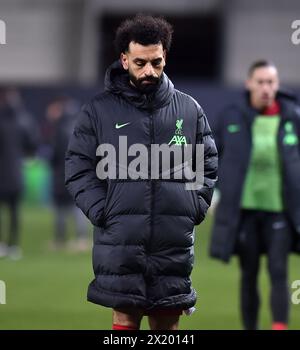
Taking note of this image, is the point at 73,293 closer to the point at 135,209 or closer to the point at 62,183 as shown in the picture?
the point at 62,183

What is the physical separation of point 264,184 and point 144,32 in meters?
2.98

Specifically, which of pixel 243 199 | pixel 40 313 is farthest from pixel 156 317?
pixel 40 313

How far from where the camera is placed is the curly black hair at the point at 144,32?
6293 millimetres

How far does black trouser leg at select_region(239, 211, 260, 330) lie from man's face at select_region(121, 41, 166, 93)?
9.85 ft

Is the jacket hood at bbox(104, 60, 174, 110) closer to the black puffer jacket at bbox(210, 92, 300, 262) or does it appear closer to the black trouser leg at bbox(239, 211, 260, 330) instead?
the black puffer jacket at bbox(210, 92, 300, 262)

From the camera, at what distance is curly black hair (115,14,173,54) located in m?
6.29

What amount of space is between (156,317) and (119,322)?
209mm

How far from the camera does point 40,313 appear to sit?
10.4 meters

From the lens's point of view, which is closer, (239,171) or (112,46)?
(239,171)

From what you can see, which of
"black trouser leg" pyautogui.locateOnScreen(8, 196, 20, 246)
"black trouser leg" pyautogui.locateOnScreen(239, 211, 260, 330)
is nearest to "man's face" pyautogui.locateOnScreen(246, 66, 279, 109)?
"black trouser leg" pyautogui.locateOnScreen(239, 211, 260, 330)

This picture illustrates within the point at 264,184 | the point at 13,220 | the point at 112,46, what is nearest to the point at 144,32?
the point at 264,184

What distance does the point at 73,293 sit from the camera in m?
11.9
